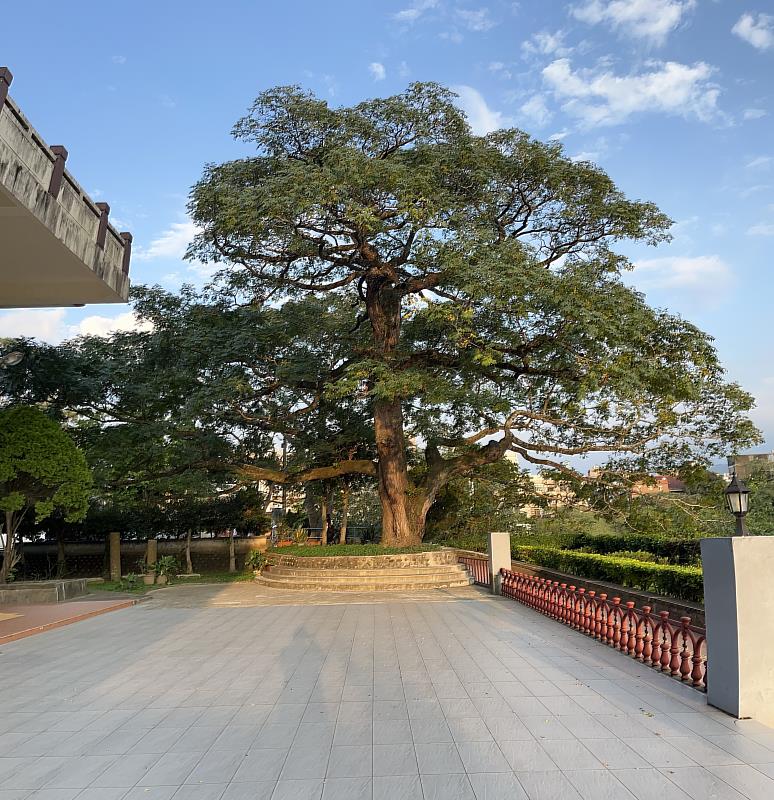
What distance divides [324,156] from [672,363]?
8632 mm

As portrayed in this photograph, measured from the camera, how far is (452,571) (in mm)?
14445

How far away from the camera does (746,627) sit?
476 cm

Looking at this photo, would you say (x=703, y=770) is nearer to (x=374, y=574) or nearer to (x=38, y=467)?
(x=374, y=574)

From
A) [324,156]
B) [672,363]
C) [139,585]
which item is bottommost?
[139,585]

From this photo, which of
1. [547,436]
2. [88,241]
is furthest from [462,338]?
[88,241]

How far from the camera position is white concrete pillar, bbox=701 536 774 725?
15.6 ft

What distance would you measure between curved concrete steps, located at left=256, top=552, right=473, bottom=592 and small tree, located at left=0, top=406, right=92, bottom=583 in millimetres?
4795

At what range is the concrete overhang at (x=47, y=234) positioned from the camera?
6629 mm

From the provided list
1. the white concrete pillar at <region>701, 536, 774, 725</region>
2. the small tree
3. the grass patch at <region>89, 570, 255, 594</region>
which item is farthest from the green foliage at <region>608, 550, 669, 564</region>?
the small tree

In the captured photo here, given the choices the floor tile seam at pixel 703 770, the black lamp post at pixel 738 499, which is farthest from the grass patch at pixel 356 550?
the floor tile seam at pixel 703 770

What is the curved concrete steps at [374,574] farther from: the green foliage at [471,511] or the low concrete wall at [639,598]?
the green foliage at [471,511]

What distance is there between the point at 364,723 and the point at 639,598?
6.20 metres

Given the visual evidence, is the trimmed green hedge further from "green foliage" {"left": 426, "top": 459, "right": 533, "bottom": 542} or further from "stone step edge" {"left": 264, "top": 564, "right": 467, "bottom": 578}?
"green foliage" {"left": 426, "top": 459, "right": 533, "bottom": 542}

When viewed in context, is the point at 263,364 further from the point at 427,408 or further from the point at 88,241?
the point at 88,241
